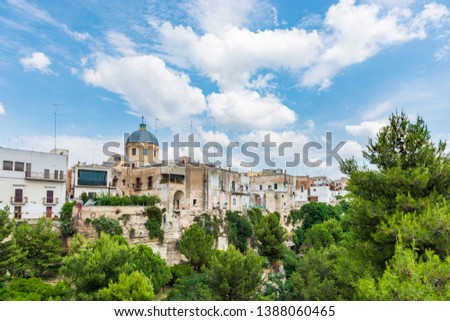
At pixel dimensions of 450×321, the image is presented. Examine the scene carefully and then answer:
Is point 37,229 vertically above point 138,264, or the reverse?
point 37,229

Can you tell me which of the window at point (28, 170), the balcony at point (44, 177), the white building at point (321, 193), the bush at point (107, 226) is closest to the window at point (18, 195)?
the balcony at point (44, 177)

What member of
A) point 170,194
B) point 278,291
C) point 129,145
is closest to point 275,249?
point 278,291

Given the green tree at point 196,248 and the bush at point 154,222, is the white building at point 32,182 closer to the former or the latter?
the bush at point 154,222

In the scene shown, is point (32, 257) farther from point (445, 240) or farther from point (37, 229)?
point (445, 240)

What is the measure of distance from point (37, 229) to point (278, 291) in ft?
54.9

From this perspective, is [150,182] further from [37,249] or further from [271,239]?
[37,249]

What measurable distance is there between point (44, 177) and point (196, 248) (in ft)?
48.4

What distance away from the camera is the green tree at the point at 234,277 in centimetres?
1812

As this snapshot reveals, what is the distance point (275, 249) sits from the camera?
104 ft

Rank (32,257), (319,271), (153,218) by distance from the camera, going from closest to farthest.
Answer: (32,257) → (319,271) → (153,218)

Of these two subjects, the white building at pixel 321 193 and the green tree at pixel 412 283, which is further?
the white building at pixel 321 193

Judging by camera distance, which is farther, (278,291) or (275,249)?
(275,249)

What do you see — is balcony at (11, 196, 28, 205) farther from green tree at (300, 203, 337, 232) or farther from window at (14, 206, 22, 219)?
green tree at (300, 203, 337, 232)

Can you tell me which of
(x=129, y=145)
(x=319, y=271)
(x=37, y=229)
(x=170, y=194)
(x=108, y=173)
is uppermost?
(x=129, y=145)
